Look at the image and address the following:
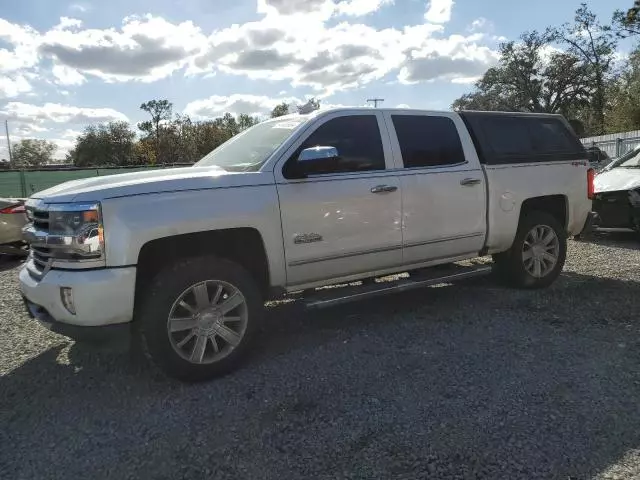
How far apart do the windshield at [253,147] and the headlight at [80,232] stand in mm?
1261

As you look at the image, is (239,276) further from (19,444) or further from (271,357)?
(19,444)

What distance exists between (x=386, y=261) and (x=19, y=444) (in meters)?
3.07

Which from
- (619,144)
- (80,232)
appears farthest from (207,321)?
(619,144)

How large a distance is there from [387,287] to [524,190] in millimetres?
2038

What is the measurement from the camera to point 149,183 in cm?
378

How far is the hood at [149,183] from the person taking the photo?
362 cm

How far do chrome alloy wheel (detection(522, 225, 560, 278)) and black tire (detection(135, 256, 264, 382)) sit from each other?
3.37 meters

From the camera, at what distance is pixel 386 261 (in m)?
4.88

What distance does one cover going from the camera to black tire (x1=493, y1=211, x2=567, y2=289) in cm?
592

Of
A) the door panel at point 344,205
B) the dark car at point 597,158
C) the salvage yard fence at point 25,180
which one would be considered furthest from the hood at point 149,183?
the salvage yard fence at point 25,180

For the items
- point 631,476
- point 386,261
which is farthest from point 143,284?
point 631,476

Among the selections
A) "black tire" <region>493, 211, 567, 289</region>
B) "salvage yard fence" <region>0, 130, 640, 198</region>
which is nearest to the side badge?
"black tire" <region>493, 211, 567, 289</region>

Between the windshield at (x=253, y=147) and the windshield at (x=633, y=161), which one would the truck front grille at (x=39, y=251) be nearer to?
the windshield at (x=253, y=147)

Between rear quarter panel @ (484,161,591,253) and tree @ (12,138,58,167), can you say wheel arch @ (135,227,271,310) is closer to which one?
rear quarter panel @ (484,161,591,253)
